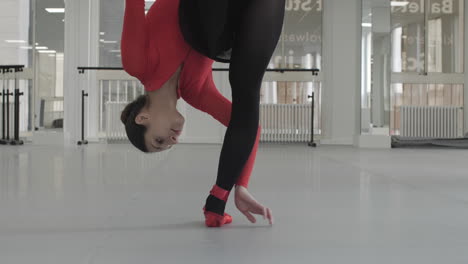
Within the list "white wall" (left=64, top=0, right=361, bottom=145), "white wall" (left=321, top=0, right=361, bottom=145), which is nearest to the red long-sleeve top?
"white wall" (left=64, top=0, right=361, bottom=145)

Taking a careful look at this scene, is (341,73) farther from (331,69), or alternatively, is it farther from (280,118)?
(280,118)

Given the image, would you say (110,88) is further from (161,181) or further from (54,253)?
(54,253)

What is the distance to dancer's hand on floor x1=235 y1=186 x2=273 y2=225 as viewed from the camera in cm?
156

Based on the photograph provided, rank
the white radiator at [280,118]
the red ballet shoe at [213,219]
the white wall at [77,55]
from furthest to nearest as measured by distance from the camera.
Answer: the white radiator at [280,118], the white wall at [77,55], the red ballet shoe at [213,219]

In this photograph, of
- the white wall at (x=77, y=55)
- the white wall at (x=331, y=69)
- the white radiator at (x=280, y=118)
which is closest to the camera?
the white wall at (x=77, y=55)

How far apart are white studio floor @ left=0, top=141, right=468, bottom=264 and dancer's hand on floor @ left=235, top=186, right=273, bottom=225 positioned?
42 mm

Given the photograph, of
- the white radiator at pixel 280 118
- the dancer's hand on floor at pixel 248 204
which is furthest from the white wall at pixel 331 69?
the dancer's hand on floor at pixel 248 204

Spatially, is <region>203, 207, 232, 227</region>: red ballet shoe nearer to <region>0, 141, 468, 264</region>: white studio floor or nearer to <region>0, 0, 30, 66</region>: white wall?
<region>0, 141, 468, 264</region>: white studio floor

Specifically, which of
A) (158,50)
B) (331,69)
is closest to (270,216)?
(158,50)

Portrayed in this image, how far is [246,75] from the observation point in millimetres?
1467

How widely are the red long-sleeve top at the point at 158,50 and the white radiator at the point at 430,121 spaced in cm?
635

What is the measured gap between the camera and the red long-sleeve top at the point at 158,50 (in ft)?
4.52

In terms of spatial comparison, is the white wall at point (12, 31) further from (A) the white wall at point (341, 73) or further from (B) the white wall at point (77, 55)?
(A) the white wall at point (341, 73)

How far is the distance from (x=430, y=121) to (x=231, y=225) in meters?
6.44
